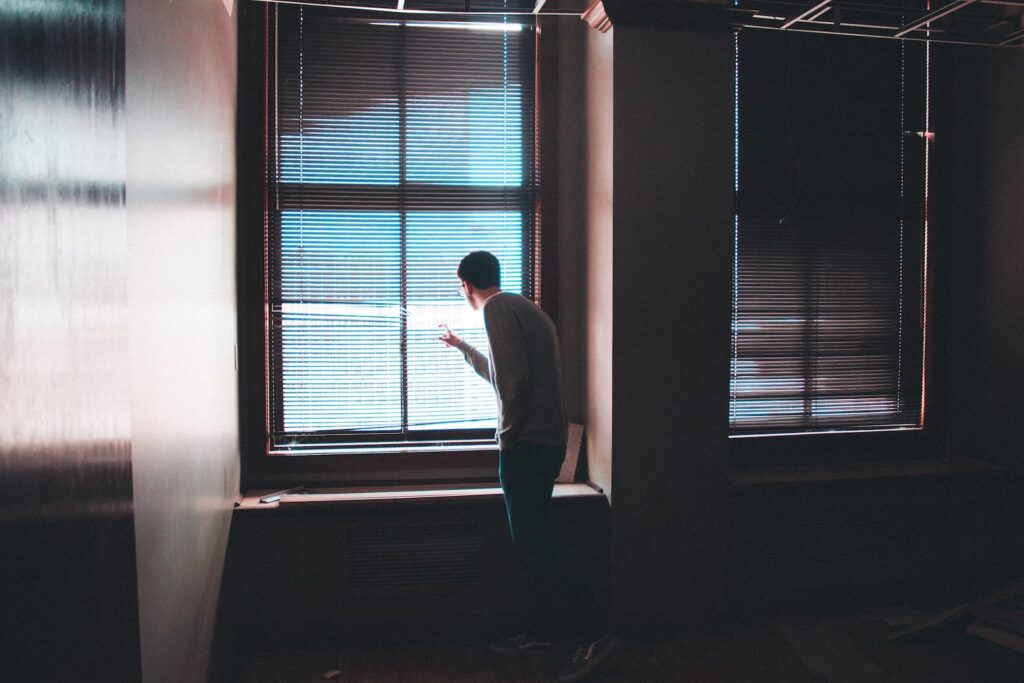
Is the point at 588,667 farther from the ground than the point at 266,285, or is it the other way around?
the point at 266,285

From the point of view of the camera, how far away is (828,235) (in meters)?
3.41

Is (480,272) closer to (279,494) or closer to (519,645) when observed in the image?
(279,494)

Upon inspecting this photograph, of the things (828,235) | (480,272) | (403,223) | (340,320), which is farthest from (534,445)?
(828,235)

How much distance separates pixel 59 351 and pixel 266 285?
2.61m

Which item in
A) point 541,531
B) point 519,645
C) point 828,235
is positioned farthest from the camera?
point 828,235

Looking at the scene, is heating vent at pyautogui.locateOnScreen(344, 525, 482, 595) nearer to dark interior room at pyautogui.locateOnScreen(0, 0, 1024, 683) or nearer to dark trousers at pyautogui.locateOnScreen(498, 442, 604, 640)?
dark interior room at pyautogui.locateOnScreen(0, 0, 1024, 683)

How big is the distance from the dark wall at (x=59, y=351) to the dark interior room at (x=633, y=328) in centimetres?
138

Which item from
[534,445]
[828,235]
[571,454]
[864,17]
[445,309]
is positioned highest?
[864,17]

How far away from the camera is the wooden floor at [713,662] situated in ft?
8.50

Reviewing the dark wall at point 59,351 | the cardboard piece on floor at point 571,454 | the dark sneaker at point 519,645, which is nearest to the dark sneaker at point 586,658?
the dark sneaker at point 519,645

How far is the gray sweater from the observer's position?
8.63 feet

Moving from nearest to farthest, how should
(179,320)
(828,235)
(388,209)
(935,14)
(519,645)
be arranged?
(179,320), (935,14), (519,645), (388,209), (828,235)

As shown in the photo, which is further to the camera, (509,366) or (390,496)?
(390,496)

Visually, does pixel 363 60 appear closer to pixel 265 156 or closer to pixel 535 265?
pixel 265 156
